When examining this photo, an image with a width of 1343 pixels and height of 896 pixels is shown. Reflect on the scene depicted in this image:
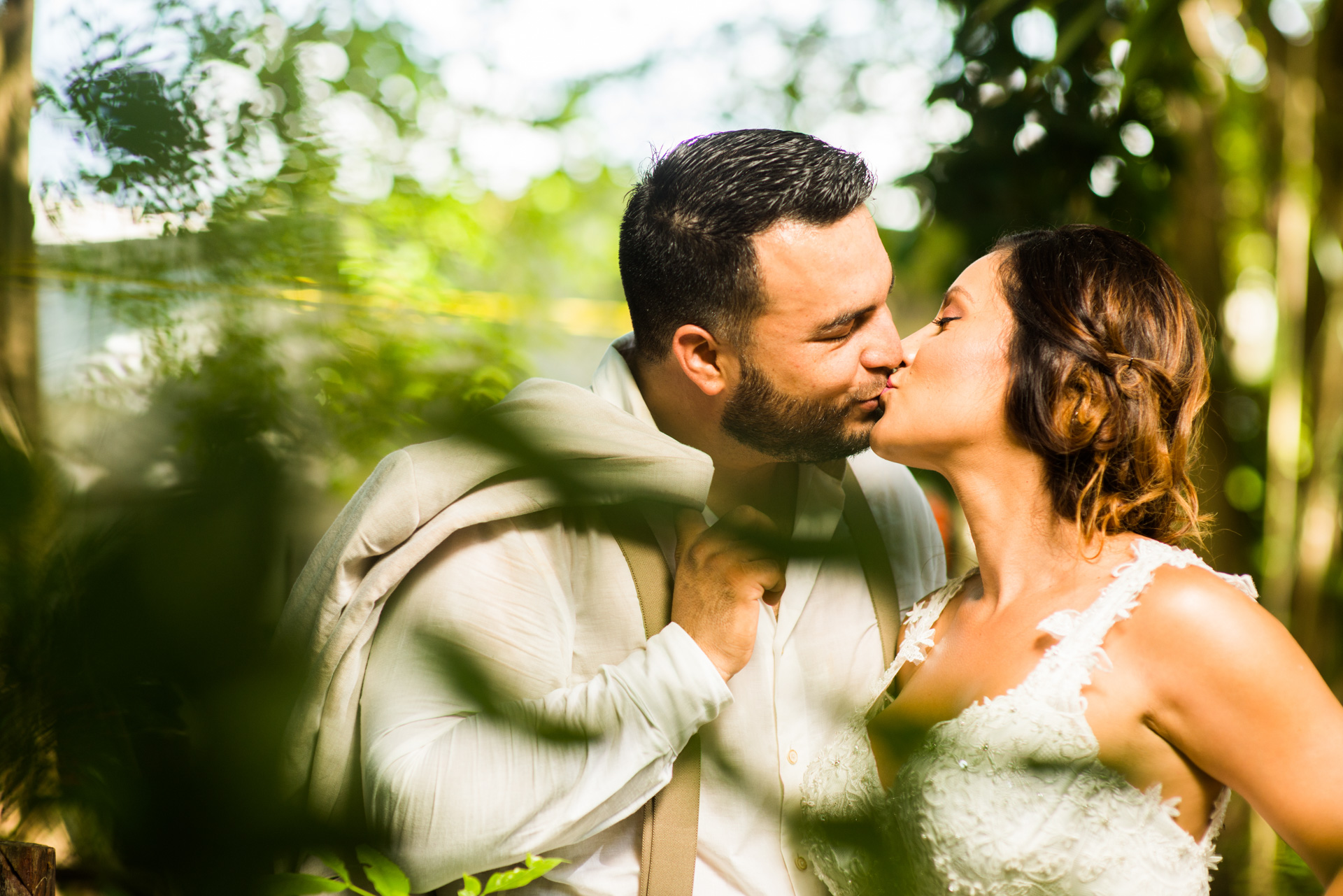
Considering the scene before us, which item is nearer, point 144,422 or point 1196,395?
point 144,422

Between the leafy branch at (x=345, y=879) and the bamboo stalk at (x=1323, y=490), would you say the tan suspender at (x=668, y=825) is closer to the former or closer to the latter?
the leafy branch at (x=345, y=879)

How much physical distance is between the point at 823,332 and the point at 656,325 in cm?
29

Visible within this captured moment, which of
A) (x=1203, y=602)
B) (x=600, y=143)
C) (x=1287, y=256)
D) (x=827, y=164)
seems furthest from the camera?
(x=600, y=143)

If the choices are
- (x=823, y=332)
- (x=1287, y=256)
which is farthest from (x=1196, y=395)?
(x=1287, y=256)

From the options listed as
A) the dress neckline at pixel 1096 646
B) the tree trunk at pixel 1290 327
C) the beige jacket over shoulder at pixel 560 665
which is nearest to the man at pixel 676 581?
the beige jacket over shoulder at pixel 560 665

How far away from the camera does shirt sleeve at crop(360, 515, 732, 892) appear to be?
690mm

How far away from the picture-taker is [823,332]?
1.38 metres

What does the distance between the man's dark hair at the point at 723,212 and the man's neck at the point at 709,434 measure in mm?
56

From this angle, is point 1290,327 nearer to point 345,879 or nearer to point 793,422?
point 793,422

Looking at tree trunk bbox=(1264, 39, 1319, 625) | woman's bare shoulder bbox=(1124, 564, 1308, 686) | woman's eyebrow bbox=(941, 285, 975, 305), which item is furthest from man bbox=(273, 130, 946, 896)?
tree trunk bbox=(1264, 39, 1319, 625)

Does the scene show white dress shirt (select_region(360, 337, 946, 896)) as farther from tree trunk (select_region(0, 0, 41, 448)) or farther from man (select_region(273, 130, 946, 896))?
tree trunk (select_region(0, 0, 41, 448))

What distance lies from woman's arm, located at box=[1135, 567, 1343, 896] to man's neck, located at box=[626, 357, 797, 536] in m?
0.58

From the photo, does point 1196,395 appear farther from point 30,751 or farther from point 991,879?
point 30,751

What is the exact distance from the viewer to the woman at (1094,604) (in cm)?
100
